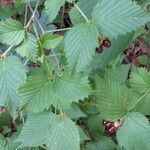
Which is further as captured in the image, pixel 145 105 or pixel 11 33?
pixel 145 105

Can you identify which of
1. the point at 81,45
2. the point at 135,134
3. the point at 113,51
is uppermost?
the point at 81,45

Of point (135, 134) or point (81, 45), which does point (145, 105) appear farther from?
point (81, 45)

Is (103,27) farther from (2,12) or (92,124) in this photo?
(2,12)

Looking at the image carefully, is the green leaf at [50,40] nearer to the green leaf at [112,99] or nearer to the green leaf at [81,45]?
the green leaf at [81,45]

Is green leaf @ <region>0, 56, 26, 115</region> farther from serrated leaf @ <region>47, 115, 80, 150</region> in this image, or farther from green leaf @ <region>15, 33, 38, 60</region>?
serrated leaf @ <region>47, 115, 80, 150</region>

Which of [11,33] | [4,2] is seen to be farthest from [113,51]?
[4,2]

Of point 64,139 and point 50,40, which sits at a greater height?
point 50,40

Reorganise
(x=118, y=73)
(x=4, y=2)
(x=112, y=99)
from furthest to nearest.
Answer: (x=4, y=2) < (x=118, y=73) < (x=112, y=99)
